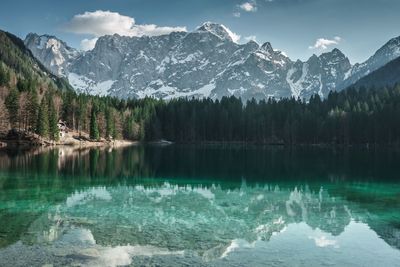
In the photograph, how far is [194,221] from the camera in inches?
1202

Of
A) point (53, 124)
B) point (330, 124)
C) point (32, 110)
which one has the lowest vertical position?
point (53, 124)

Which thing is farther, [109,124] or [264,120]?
[264,120]

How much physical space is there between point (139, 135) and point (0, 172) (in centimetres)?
13582

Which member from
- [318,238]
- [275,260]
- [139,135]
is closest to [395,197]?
[318,238]

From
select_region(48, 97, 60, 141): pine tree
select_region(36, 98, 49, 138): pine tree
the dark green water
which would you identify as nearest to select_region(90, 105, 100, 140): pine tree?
select_region(48, 97, 60, 141): pine tree

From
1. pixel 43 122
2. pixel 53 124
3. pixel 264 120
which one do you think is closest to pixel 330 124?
pixel 264 120

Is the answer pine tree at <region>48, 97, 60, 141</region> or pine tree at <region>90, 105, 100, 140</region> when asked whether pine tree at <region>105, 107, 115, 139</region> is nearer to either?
pine tree at <region>90, 105, 100, 140</region>

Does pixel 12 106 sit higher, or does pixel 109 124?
pixel 12 106

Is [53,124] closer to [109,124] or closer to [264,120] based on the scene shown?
[109,124]

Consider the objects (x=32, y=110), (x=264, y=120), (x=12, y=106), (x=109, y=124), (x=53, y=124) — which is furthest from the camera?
(x=264, y=120)

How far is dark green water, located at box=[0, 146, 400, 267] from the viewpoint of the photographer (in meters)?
22.0

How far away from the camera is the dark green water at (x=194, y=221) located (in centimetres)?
2195

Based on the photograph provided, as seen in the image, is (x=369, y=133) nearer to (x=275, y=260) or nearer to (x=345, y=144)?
(x=345, y=144)

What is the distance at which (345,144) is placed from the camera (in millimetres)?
173875
